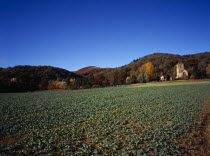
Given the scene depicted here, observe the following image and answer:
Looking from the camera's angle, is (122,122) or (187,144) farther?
(122,122)

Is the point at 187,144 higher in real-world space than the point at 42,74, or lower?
lower

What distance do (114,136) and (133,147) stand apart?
209 centimetres

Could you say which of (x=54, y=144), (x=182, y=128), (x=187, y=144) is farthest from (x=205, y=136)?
(x=54, y=144)

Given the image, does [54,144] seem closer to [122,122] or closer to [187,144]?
[122,122]

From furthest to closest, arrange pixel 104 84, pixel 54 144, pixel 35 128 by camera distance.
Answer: pixel 104 84, pixel 35 128, pixel 54 144

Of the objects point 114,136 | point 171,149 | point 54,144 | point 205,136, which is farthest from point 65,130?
point 205,136

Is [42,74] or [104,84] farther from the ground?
[42,74]

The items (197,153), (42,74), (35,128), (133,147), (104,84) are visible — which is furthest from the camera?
(42,74)

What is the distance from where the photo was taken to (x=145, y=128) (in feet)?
38.8

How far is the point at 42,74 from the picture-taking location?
4941 inches

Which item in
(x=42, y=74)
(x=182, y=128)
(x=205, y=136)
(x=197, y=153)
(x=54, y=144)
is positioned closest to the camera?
(x=197, y=153)

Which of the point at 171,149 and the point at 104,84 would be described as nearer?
the point at 171,149

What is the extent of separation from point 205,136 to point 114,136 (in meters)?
6.26

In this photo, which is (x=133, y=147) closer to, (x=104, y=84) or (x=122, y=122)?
(x=122, y=122)
